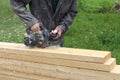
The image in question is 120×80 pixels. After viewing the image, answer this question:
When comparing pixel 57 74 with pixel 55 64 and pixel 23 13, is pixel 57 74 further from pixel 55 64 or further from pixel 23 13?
pixel 23 13

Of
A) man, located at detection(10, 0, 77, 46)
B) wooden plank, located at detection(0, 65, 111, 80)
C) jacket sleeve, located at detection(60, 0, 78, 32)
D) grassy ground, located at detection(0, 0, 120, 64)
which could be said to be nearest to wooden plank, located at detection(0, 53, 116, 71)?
wooden plank, located at detection(0, 65, 111, 80)

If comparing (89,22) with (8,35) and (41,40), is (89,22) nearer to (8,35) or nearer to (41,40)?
(8,35)

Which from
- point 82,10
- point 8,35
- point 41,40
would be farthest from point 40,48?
point 82,10

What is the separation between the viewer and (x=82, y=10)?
12.2 m

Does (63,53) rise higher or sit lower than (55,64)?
higher

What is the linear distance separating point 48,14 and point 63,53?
2.35 ft

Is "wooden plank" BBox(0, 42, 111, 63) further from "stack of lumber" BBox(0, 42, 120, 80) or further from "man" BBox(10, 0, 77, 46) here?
"man" BBox(10, 0, 77, 46)

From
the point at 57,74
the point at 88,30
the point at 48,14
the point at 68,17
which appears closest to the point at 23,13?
the point at 48,14

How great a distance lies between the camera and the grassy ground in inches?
314

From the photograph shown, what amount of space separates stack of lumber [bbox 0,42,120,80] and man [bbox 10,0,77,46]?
1.03 ft

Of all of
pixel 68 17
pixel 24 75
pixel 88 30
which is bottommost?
pixel 88 30

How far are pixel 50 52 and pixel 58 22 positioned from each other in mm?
628

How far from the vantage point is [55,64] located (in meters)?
4.17

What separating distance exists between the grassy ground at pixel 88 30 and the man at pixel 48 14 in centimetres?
232
